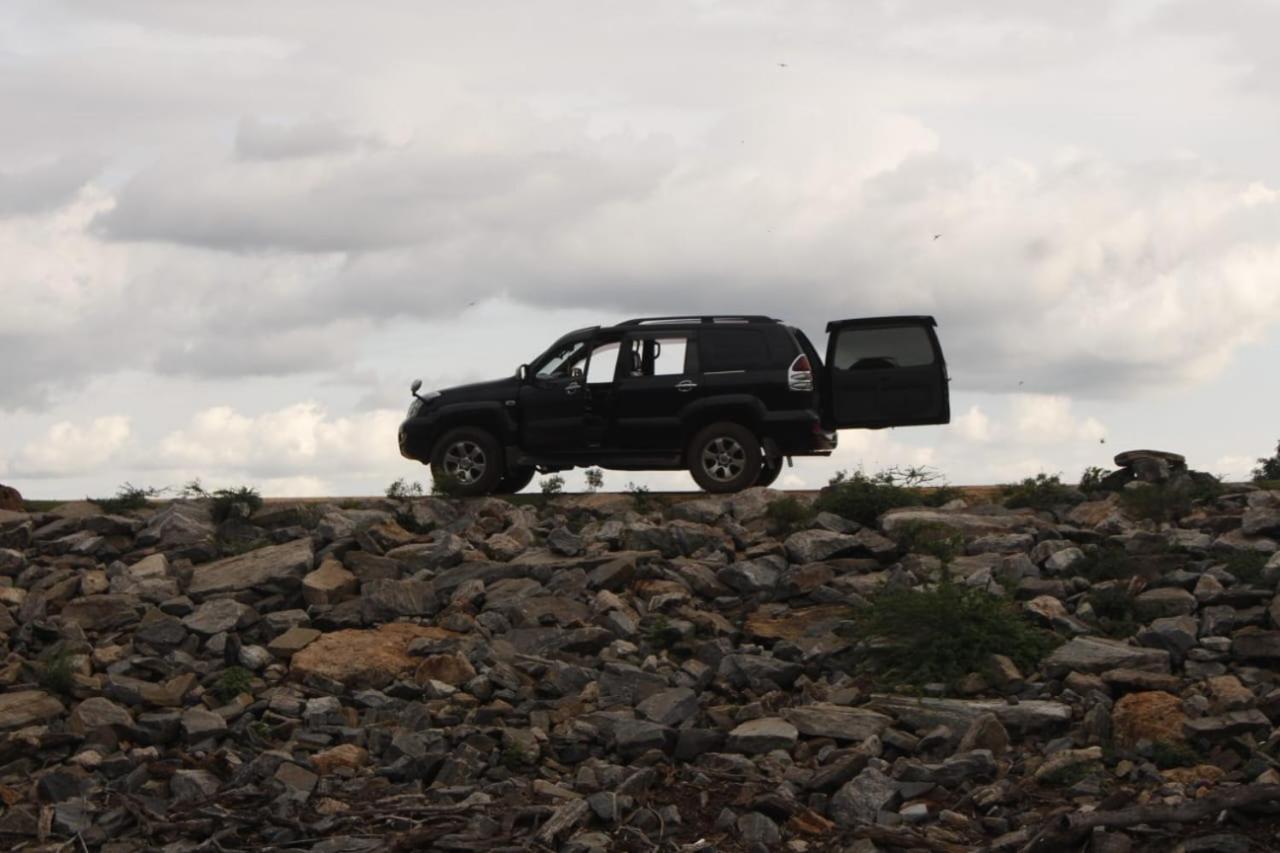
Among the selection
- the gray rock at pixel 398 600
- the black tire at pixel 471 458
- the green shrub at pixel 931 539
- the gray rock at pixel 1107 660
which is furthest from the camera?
the black tire at pixel 471 458

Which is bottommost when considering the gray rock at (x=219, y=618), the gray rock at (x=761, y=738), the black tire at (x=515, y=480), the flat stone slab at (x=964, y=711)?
the gray rock at (x=761, y=738)

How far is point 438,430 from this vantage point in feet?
67.5

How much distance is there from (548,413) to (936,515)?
4.92 meters

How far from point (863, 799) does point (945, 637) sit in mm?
2609

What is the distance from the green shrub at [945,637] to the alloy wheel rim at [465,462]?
272 inches

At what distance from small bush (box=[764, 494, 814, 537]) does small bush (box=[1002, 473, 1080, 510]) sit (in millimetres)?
2747

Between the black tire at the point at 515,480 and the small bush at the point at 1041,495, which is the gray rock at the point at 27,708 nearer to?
the black tire at the point at 515,480

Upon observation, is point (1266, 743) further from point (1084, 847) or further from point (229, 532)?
point (229, 532)

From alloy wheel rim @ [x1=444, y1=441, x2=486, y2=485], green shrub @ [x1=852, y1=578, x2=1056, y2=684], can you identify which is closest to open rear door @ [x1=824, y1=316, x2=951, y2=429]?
alloy wheel rim @ [x1=444, y1=441, x2=486, y2=485]

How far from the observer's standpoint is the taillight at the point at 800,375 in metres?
19.5

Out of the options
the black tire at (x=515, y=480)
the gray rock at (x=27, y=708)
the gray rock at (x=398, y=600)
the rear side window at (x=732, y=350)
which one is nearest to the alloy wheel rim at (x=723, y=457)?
the rear side window at (x=732, y=350)

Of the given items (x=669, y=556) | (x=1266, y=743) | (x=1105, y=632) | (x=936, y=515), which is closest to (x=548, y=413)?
(x=669, y=556)

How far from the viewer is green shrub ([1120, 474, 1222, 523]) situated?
730 inches

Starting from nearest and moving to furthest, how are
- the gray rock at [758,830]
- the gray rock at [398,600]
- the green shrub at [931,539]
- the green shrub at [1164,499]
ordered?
the gray rock at [758,830] → the gray rock at [398,600] → the green shrub at [931,539] → the green shrub at [1164,499]
